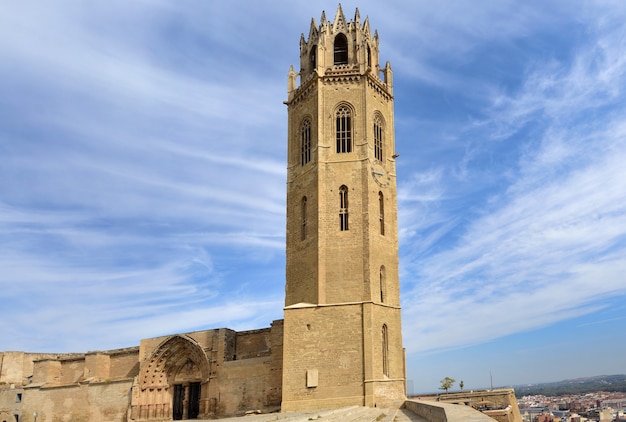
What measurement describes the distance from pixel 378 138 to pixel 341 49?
18.7 ft

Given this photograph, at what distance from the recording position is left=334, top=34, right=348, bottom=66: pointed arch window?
93.5ft

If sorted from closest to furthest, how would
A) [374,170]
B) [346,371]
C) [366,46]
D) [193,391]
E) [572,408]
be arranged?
[346,371] → [374,170] → [366,46] → [193,391] → [572,408]

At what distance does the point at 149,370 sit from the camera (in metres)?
29.9

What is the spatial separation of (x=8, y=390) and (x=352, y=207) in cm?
2631

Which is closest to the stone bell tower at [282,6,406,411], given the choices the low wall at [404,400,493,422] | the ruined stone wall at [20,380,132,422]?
the low wall at [404,400,493,422]

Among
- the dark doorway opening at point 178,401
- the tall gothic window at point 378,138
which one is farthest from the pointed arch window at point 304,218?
the dark doorway opening at point 178,401

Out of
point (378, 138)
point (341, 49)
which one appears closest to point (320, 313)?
point (378, 138)

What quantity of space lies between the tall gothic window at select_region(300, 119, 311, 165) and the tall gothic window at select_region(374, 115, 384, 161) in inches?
133

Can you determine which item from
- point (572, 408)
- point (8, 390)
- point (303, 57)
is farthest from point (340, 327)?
point (572, 408)

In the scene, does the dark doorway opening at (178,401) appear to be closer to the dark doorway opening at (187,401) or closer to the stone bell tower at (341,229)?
the dark doorway opening at (187,401)

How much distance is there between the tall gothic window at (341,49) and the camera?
93.5 feet

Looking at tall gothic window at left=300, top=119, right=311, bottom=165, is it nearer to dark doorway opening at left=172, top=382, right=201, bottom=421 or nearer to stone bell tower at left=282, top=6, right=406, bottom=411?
stone bell tower at left=282, top=6, right=406, bottom=411

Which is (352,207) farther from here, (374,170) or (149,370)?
(149,370)

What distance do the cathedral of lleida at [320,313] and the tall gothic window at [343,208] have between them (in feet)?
0.22
